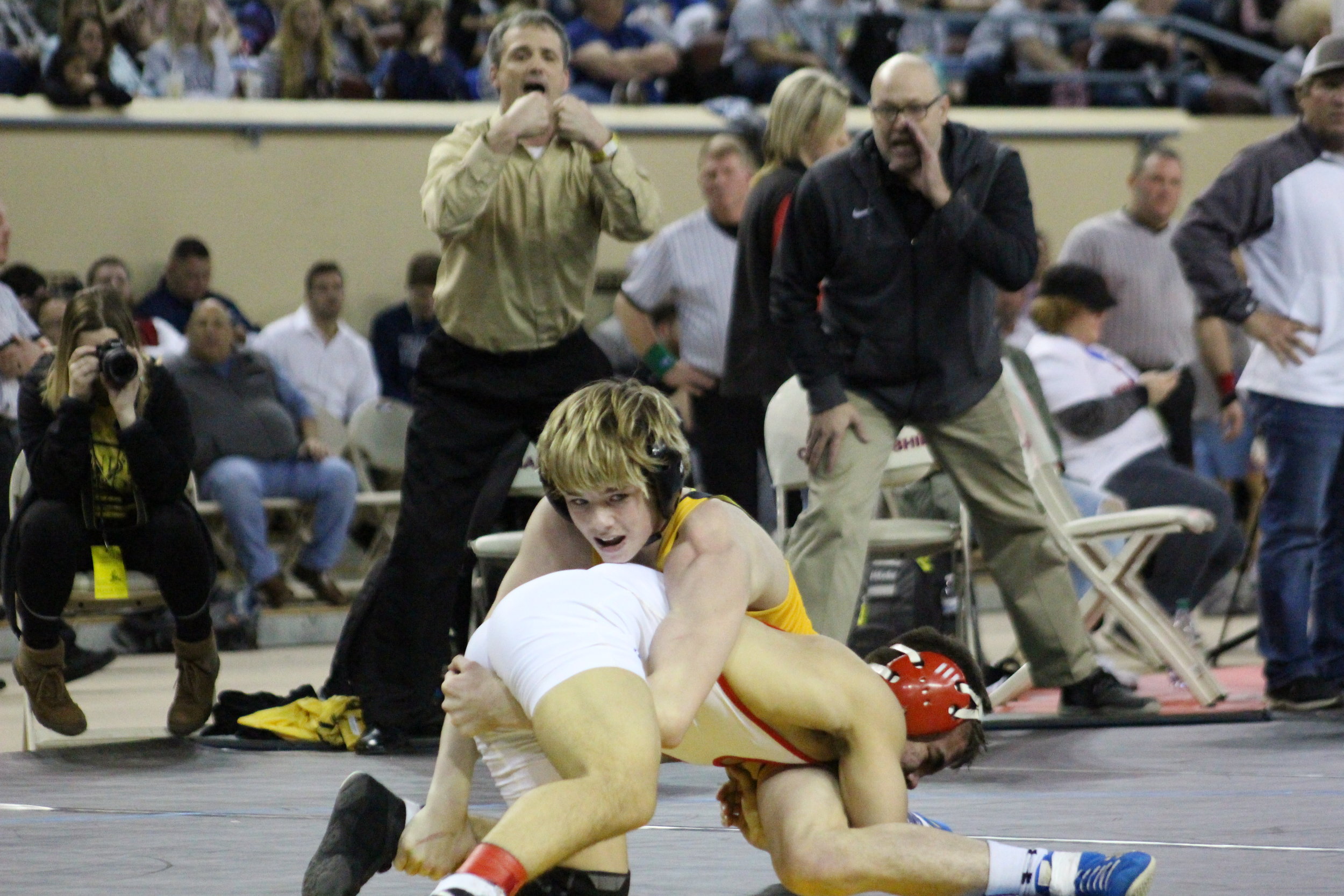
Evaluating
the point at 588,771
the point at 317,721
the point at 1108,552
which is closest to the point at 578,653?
the point at 588,771

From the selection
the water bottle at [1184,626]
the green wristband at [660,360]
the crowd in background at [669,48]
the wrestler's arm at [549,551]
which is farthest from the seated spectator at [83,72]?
the wrestler's arm at [549,551]

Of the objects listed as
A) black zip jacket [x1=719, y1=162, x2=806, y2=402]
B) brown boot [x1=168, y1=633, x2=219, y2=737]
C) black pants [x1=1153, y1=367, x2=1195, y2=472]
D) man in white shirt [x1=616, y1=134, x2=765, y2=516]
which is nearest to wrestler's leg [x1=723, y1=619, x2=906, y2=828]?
brown boot [x1=168, y1=633, x2=219, y2=737]

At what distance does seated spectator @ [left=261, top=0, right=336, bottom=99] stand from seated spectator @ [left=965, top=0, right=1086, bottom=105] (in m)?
4.19

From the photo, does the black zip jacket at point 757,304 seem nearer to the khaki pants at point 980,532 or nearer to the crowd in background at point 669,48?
the khaki pants at point 980,532

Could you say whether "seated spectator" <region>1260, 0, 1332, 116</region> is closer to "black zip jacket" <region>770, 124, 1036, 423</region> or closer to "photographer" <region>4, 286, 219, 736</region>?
"black zip jacket" <region>770, 124, 1036, 423</region>

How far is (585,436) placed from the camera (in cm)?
342

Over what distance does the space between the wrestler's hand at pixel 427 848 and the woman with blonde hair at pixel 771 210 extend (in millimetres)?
3246

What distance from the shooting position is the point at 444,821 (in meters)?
3.49

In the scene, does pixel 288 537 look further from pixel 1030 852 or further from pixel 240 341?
pixel 1030 852

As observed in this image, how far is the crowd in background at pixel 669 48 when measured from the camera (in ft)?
35.2

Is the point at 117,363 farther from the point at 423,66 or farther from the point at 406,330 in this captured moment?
the point at 423,66

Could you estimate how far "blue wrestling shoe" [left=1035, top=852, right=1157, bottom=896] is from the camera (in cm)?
334

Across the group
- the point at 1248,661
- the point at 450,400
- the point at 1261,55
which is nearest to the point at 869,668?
the point at 450,400

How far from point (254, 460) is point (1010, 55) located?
643 centimetres
